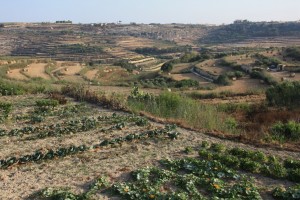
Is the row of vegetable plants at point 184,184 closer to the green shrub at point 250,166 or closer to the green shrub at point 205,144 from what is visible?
Result: the green shrub at point 250,166

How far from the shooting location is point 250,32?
128 m

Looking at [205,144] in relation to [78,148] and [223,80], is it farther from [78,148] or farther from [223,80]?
[223,80]

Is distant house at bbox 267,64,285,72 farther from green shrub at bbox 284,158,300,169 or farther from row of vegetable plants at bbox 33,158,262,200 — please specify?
row of vegetable plants at bbox 33,158,262,200

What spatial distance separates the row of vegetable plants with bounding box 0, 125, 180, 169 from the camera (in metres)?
12.0

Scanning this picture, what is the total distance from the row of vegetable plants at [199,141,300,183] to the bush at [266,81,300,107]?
13.5 metres

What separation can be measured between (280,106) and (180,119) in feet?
31.0

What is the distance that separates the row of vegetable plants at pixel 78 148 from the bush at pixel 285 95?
478 inches

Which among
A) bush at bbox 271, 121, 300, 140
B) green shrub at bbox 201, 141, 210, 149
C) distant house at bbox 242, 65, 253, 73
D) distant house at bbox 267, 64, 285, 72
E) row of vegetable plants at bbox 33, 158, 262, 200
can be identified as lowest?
distant house at bbox 242, 65, 253, 73

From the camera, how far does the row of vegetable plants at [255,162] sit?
10852 mm

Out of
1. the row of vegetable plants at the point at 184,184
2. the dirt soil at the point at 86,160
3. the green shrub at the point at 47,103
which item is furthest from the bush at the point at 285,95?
the row of vegetable plants at the point at 184,184

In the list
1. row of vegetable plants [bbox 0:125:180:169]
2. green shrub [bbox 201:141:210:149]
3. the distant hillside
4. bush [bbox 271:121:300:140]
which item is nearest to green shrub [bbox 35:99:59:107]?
row of vegetable plants [bbox 0:125:180:169]

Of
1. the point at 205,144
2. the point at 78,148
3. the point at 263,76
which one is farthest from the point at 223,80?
the point at 78,148

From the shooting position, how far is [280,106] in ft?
80.9

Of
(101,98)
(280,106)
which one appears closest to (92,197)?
(101,98)
